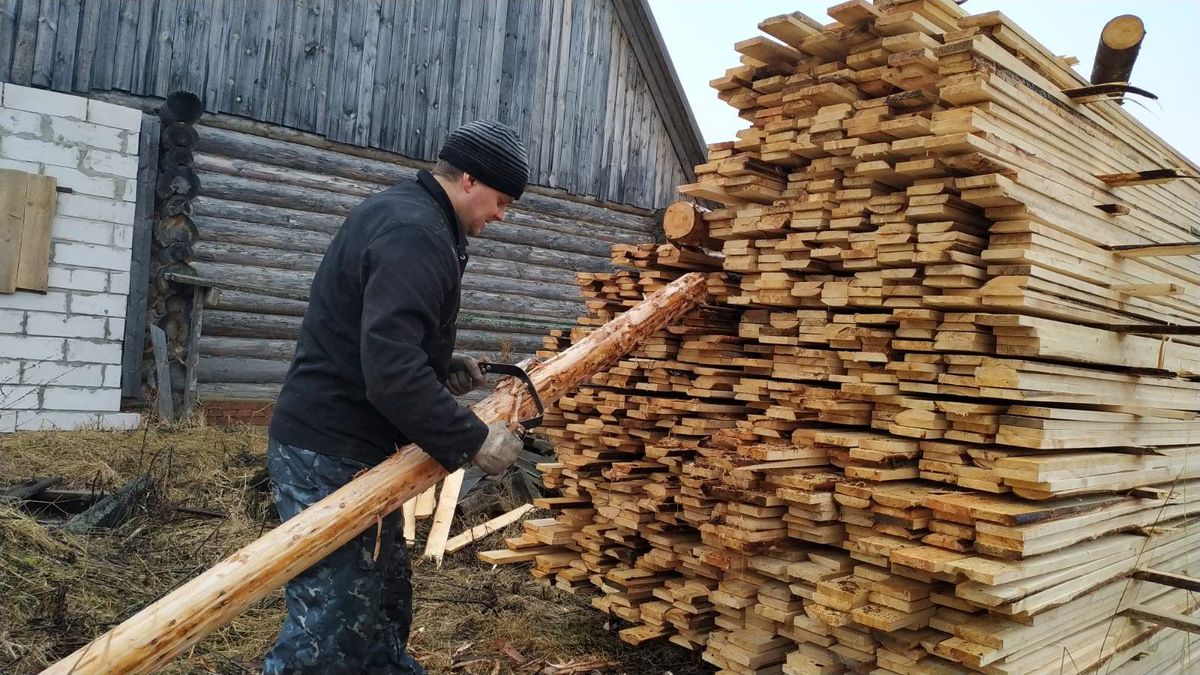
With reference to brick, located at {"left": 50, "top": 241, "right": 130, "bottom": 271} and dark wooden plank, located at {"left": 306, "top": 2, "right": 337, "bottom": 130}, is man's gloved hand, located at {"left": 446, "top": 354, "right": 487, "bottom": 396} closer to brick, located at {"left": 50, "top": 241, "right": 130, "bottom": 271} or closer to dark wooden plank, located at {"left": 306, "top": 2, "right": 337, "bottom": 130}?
brick, located at {"left": 50, "top": 241, "right": 130, "bottom": 271}

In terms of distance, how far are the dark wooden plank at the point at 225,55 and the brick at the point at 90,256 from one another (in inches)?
78.9

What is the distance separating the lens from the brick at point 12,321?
7.43m

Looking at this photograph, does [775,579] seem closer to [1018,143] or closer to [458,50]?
[1018,143]

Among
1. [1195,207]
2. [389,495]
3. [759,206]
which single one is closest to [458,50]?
[759,206]

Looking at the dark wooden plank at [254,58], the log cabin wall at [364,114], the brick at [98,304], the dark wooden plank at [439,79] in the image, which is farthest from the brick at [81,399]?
the dark wooden plank at [439,79]

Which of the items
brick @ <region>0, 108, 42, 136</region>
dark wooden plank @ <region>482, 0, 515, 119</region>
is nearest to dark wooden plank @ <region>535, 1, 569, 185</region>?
dark wooden plank @ <region>482, 0, 515, 119</region>

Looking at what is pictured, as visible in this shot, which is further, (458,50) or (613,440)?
(458,50)

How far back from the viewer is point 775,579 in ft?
13.3

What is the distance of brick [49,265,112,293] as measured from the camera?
7.68 m

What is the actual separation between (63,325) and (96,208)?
3.75 ft

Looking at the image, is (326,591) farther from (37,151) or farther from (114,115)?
(114,115)

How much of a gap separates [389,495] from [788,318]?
2280 millimetres

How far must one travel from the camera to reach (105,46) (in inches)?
326

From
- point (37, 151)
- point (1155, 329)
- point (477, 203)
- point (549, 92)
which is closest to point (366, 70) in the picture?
point (549, 92)
